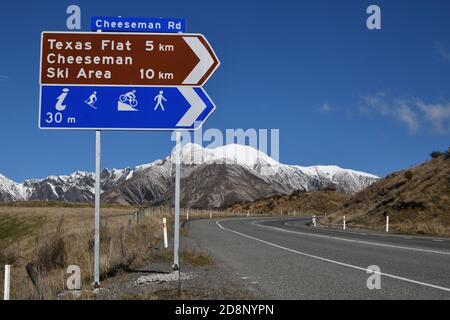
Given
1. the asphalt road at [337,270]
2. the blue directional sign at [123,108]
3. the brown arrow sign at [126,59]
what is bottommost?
the asphalt road at [337,270]

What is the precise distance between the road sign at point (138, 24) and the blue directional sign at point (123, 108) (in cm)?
123

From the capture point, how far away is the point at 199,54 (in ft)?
34.0

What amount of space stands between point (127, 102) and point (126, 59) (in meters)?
0.80

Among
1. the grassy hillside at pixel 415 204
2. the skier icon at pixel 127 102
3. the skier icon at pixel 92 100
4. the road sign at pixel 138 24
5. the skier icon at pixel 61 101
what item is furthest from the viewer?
the grassy hillside at pixel 415 204

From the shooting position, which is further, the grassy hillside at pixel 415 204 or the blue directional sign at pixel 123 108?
the grassy hillside at pixel 415 204

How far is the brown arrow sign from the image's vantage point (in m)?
9.82

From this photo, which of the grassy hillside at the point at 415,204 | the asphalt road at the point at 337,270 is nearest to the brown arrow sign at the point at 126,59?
the asphalt road at the point at 337,270

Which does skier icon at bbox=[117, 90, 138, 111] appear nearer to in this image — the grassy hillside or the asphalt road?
the asphalt road

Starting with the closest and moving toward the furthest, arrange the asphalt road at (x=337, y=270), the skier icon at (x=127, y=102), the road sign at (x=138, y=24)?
1. the asphalt road at (x=337, y=270)
2. the skier icon at (x=127, y=102)
3. the road sign at (x=138, y=24)

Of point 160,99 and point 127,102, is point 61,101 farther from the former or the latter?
point 160,99

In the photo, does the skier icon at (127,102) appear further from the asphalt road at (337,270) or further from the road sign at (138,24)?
the asphalt road at (337,270)

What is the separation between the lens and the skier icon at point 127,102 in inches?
390

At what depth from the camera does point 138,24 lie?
1050cm
